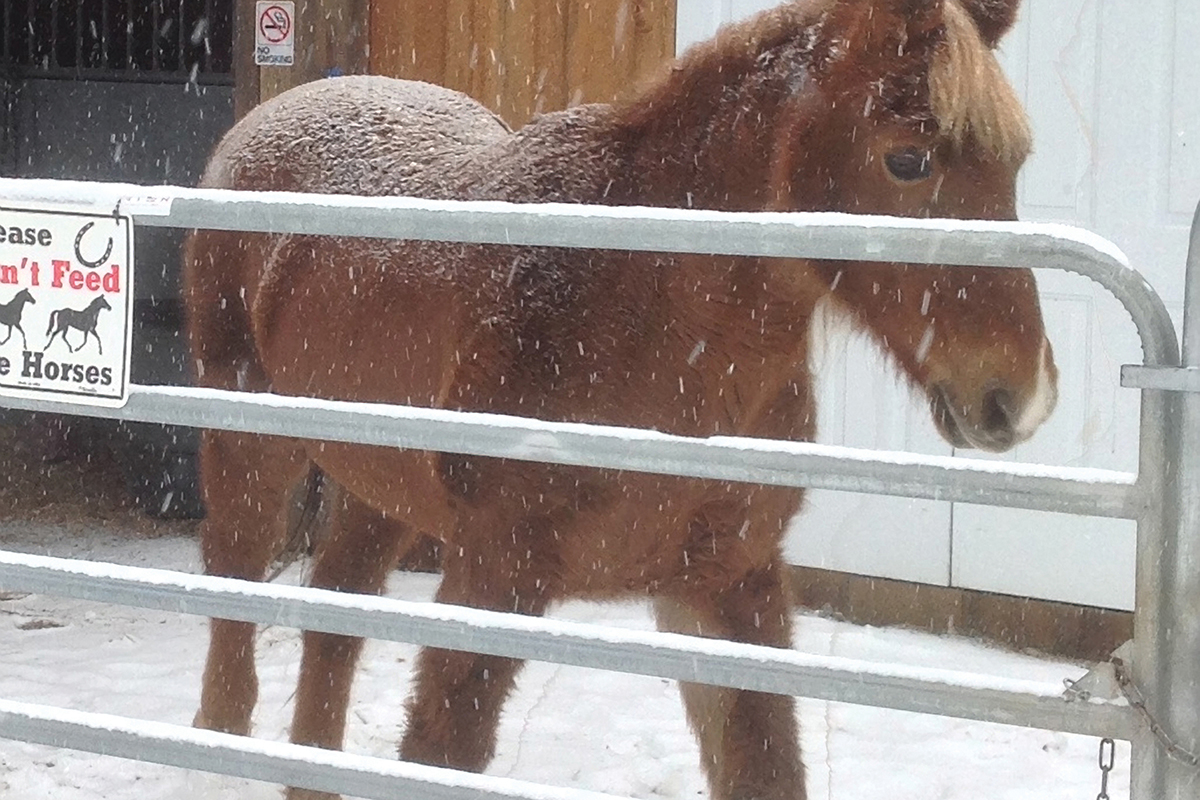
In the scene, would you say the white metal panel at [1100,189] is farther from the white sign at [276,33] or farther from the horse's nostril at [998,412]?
the white sign at [276,33]

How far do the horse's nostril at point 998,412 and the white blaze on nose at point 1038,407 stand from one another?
0.01 metres

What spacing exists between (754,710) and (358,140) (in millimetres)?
1640

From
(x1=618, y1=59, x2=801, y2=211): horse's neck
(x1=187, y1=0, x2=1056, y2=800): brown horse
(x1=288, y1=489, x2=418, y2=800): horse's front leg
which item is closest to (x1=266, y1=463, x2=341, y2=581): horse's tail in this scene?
(x1=288, y1=489, x2=418, y2=800): horse's front leg

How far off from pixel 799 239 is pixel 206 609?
95 centimetres

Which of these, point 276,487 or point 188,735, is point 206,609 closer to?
point 188,735

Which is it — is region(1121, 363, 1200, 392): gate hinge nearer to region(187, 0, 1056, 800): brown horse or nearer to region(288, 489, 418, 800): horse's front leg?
region(187, 0, 1056, 800): brown horse

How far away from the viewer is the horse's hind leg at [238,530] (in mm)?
3766

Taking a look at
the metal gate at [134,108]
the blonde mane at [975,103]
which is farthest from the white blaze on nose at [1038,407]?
the metal gate at [134,108]

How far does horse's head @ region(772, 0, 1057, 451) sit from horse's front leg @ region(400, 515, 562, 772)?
2.35ft

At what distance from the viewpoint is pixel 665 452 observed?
65.6 inches

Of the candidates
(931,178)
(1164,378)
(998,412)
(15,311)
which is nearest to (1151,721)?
(1164,378)

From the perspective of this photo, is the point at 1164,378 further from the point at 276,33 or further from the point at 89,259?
the point at 276,33

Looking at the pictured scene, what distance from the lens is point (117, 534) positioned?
6.35 m

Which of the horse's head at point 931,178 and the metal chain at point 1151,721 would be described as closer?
the metal chain at point 1151,721
